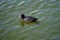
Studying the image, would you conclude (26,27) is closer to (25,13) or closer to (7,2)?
(25,13)

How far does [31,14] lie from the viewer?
1046 centimetres

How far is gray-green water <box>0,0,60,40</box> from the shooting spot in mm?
8656

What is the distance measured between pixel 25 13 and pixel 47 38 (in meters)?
3.16

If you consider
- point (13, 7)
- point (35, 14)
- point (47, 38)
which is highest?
point (13, 7)

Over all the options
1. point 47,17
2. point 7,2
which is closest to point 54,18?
point 47,17

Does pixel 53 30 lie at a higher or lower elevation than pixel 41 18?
lower

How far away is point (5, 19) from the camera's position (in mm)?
10266

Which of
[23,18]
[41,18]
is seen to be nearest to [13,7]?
[23,18]

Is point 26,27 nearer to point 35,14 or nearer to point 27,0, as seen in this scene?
point 35,14

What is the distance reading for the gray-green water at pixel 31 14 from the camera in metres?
8.66

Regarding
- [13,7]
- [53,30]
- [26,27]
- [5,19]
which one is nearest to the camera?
[53,30]

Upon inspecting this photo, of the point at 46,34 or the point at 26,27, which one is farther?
the point at 26,27

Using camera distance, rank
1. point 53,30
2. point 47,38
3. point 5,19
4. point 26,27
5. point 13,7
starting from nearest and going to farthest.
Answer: point 47,38 < point 53,30 < point 26,27 < point 5,19 < point 13,7

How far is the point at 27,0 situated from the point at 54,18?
3.18 metres
